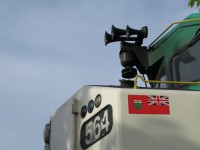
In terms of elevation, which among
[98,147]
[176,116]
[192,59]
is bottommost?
[98,147]

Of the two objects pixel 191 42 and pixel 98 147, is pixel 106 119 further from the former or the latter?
pixel 191 42

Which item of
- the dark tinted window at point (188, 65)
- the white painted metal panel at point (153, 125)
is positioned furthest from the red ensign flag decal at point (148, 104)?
the dark tinted window at point (188, 65)

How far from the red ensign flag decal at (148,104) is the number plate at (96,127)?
0.66ft

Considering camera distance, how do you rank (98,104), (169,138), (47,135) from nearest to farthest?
(169,138), (98,104), (47,135)

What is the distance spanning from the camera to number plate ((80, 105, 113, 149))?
3.90m

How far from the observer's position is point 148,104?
3863mm

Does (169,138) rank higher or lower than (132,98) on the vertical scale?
lower

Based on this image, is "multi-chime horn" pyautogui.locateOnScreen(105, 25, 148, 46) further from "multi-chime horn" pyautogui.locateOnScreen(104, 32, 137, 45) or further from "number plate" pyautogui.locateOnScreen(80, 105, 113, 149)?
"number plate" pyautogui.locateOnScreen(80, 105, 113, 149)

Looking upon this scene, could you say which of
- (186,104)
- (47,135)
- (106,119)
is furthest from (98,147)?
(47,135)

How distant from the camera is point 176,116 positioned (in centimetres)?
386

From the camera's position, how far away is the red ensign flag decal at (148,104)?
382 centimetres

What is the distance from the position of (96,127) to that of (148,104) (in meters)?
0.52

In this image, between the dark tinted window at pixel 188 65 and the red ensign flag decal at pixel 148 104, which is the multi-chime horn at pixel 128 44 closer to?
the dark tinted window at pixel 188 65

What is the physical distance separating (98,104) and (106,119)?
9.5 inches
